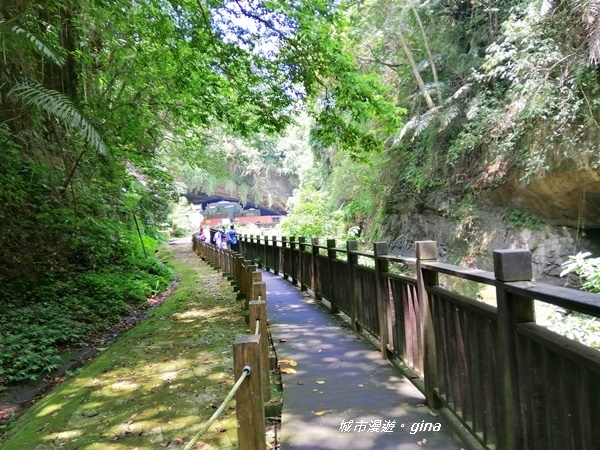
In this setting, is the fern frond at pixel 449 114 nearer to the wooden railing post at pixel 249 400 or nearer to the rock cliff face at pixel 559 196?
the rock cliff face at pixel 559 196

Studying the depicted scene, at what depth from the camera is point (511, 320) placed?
2.11m

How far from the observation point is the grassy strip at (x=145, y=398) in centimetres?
338

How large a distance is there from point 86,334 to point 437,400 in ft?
20.3

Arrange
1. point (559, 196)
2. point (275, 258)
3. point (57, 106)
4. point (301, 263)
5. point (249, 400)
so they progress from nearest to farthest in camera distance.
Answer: point (249, 400) → point (57, 106) → point (301, 263) → point (559, 196) → point (275, 258)

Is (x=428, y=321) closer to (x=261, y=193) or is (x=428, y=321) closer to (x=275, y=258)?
(x=275, y=258)

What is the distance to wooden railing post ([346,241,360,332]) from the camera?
562 cm

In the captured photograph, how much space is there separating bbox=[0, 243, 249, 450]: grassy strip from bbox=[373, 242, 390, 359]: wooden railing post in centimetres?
169

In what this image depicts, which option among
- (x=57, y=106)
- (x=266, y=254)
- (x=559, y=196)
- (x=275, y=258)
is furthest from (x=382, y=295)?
(x=266, y=254)

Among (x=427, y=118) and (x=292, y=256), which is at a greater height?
(x=427, y=118)

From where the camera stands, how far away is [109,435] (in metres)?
3.42

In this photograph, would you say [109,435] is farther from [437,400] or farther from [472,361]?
[472,361]

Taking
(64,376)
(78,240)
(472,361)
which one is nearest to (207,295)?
(78,240)

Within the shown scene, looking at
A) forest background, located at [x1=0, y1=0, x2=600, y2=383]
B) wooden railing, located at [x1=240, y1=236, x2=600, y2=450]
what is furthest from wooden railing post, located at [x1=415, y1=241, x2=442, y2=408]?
forest background, located at [x1=0, y1=0, x2=600, y2=383]

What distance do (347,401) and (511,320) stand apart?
2001mm
